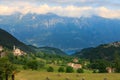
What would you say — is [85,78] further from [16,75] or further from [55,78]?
[16,75]

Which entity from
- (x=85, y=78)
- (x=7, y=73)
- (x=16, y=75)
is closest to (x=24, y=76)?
(x=16, y=75)

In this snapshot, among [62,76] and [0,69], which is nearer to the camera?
[0,69]

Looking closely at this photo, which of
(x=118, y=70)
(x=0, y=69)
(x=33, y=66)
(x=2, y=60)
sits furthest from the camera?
(x=33, y=66)

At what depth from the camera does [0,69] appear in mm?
80812

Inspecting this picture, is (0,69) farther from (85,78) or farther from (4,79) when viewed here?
(85,78)

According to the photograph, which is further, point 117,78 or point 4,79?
point 4,79

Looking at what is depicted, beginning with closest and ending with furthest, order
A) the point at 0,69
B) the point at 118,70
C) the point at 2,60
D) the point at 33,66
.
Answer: the point at 0,69
the point at 2,60
the point at 118,70
the point at 33,66

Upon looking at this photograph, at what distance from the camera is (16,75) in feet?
292

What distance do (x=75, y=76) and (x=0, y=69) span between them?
17820mm

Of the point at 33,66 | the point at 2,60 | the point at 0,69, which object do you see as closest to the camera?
the point at 0,69

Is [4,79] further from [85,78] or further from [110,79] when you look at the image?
[110,79]

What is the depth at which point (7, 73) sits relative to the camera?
8162cm

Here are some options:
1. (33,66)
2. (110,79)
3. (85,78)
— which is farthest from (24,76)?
(33,66)

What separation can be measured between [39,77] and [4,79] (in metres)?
8.82
